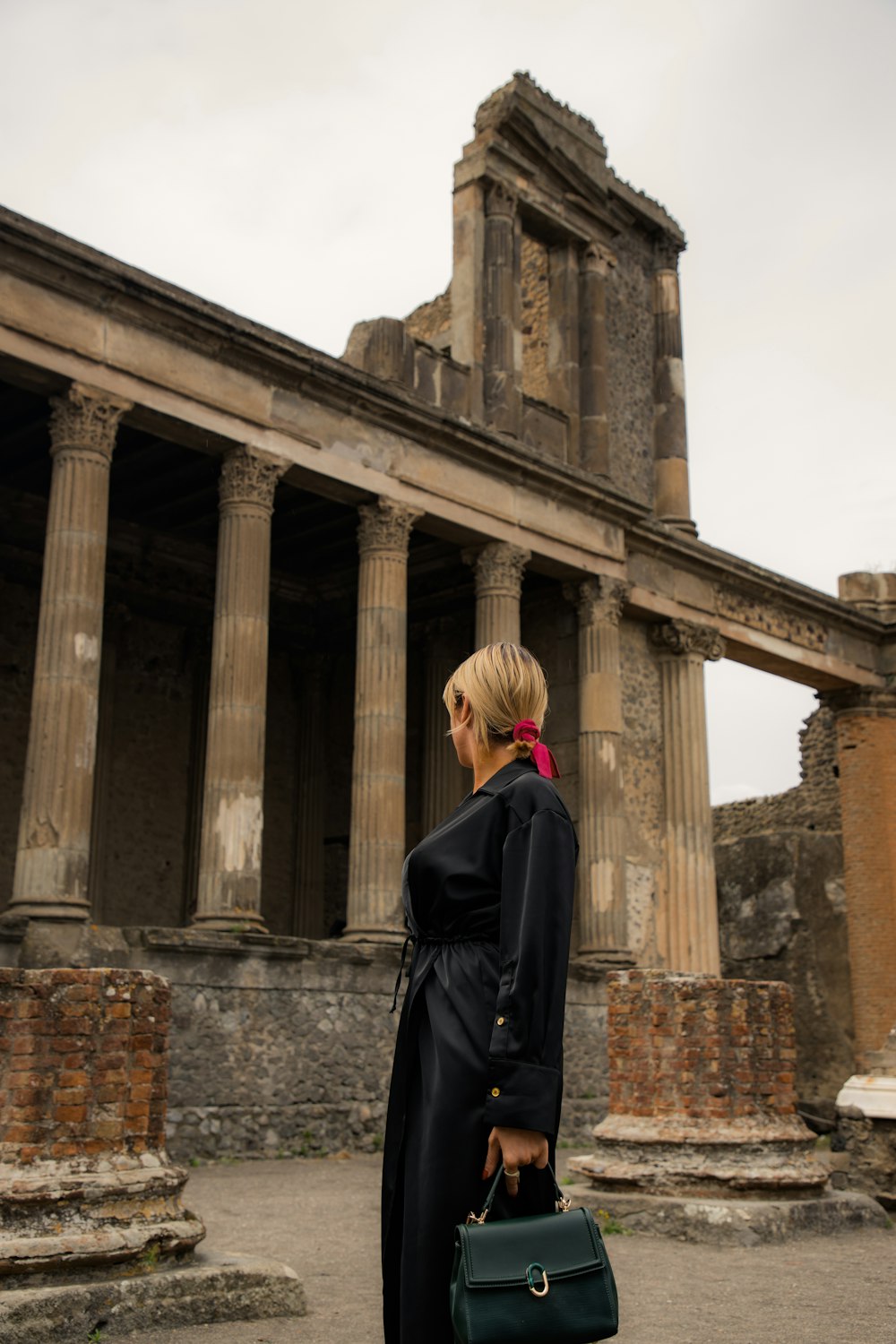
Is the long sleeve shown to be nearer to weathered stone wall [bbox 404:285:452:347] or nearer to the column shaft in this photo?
the column shaft

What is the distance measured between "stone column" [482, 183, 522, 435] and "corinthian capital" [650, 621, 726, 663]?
3449 mm

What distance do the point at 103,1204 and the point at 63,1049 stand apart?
0.54 m

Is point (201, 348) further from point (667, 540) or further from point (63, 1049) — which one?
point (63, 1049)

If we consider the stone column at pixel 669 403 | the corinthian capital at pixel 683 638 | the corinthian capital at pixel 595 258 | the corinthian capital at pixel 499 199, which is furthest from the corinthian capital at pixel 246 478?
A: the stone column at pixel 669 403

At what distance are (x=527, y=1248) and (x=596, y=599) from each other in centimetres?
1476

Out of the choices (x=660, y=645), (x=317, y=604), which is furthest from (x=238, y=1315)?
(x=317, y=604)

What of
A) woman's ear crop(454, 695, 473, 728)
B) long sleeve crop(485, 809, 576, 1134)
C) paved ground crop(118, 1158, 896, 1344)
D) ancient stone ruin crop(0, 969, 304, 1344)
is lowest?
paved ground crop(118, 1158, 896, 1344)

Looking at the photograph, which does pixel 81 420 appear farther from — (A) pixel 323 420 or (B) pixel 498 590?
(B) pixel 498 590

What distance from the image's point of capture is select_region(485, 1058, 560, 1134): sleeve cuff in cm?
247

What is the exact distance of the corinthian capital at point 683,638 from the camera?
18125 millimetres

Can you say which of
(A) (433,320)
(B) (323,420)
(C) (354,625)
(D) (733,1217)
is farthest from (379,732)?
(A) (433,320)

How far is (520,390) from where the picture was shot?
16.8m

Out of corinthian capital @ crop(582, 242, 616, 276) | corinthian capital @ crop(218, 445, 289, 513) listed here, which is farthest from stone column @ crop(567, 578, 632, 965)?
corinthian capital @ crop(218, 445, 289, 513)

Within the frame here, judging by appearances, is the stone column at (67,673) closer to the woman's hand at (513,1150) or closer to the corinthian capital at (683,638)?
the corinthian capital at (683,638)
